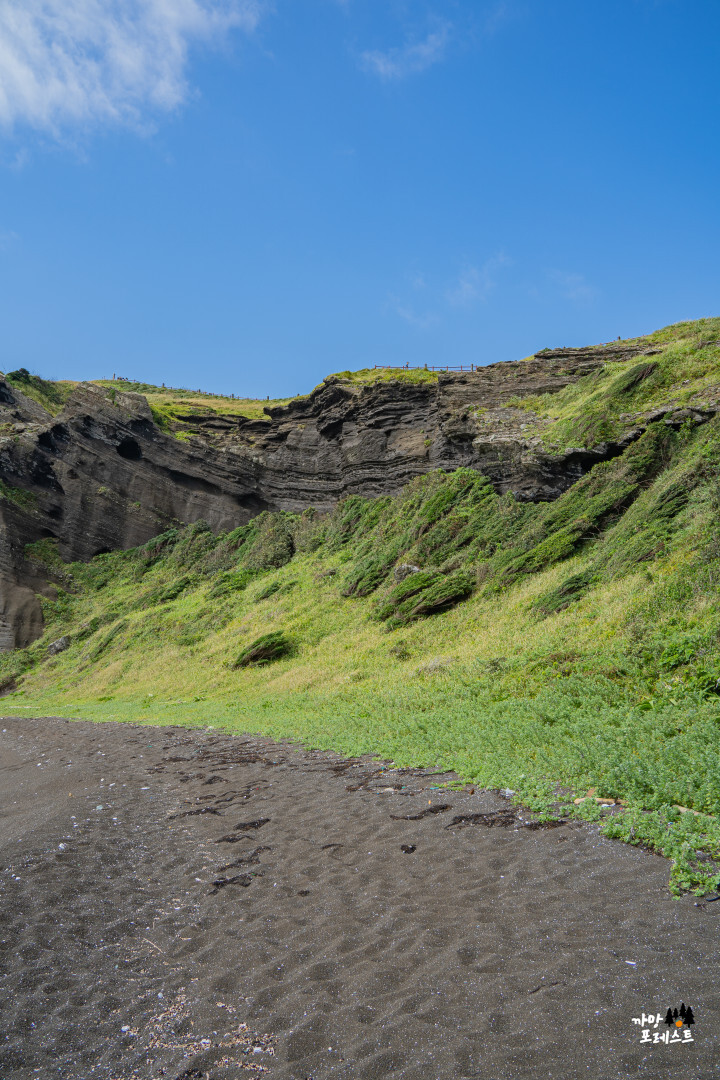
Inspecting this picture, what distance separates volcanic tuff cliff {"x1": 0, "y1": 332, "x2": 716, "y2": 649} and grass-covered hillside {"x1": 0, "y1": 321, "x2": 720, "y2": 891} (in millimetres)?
3000

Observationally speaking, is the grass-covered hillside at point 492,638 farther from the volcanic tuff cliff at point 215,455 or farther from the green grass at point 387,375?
the green grass at point 387,375

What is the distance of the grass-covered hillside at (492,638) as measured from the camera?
8898 mm

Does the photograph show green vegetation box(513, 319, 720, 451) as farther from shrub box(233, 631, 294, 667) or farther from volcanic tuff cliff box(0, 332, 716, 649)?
shrub box(233, 631, 294, 667)

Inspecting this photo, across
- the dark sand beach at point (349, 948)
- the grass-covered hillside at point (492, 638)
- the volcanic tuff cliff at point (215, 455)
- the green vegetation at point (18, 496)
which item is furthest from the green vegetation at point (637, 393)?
the green vegetation at point (18, 496)

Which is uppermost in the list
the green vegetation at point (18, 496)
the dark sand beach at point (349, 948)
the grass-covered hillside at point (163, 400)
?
the grass-covered hillside at point (163, 400)

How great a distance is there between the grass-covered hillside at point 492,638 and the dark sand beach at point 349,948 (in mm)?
1100

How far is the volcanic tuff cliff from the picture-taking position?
127ft

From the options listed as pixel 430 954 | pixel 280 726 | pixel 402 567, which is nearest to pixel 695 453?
pixel 402 567

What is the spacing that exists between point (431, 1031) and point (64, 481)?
207 feet

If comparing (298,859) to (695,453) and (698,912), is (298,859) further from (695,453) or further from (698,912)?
(695,453)

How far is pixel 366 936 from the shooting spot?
529cm

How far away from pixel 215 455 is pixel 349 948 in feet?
196

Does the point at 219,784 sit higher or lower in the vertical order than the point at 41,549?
lower

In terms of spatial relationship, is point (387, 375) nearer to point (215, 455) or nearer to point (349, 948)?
point (215, 455)
